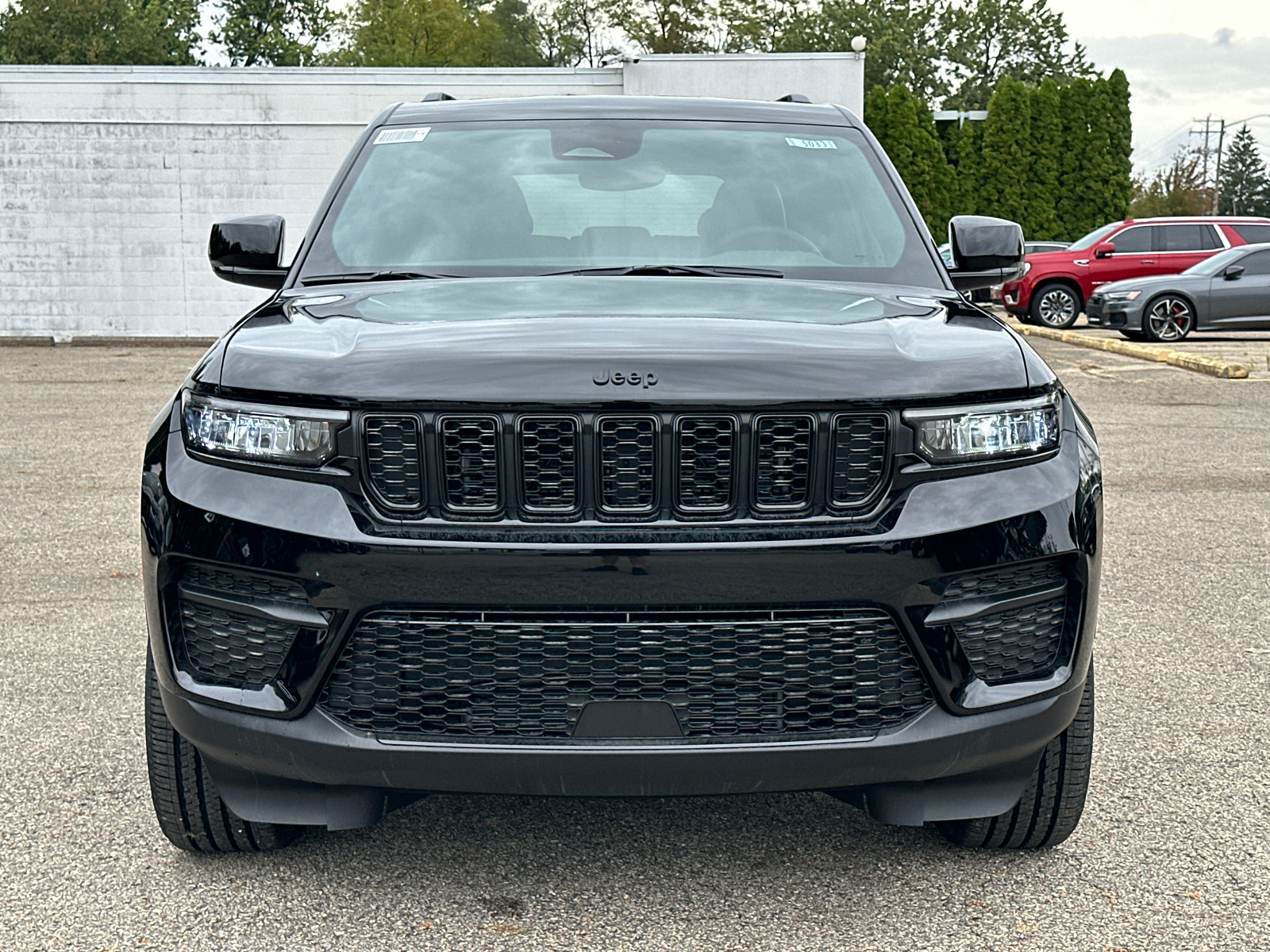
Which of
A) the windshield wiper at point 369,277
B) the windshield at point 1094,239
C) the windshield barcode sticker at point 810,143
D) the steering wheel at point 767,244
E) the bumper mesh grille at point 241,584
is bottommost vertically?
the bumper mesh grille at point 241,584

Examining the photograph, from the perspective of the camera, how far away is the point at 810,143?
13.6 ft

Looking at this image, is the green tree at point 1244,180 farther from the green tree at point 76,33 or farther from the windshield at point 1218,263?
the windshield at point 1218,263

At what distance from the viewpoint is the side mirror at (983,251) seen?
4.00m

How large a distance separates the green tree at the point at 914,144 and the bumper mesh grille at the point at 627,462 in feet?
118

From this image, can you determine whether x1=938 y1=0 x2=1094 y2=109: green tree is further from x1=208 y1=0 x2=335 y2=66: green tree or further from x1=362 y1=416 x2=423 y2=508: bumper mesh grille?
x1=362 y1=416 x2=423 y2=508: bumper mesh grille

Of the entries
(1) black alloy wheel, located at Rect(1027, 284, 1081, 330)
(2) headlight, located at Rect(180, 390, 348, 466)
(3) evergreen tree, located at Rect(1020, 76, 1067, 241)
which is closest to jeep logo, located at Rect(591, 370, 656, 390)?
(2) headlight, located at Rect(180, 390, 348, 466)

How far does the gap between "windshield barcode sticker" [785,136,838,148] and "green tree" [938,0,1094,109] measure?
81222 mm

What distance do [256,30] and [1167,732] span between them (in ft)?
246

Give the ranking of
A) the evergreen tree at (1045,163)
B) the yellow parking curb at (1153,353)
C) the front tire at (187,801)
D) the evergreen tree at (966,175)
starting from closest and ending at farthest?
1. the front tire at (187,801)
2. the yellow parking curb at (1153,353)
3. the evergreen tree at (1045,163)
4. the evergreen tree at (966,175)

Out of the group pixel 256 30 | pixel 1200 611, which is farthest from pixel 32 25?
pixel 1200 611

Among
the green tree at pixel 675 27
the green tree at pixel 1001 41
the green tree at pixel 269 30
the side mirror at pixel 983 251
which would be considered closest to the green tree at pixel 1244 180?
the green tree at pixel 1001 41

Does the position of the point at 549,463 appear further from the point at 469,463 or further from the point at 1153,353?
the point at 1153,353

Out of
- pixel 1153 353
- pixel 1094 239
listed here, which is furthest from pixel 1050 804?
pixel 1094 239

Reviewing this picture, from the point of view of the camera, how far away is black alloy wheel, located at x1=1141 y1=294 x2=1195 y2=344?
20.3 meters
